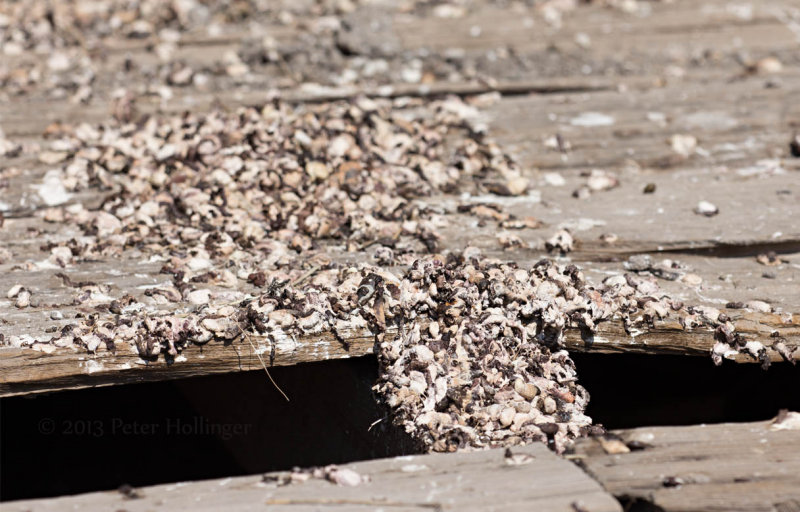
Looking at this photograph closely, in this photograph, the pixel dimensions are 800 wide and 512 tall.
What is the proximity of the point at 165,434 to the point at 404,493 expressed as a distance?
1.74 m

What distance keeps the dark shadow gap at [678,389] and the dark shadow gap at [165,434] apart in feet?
3.04

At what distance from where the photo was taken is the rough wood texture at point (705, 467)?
147cm

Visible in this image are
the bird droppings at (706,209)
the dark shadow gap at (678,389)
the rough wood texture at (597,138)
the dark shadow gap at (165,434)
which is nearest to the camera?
the rough wood texture at (597,138)

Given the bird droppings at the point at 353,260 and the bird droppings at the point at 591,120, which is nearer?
the bird droppings at the point at 353,260

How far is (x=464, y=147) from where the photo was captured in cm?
270

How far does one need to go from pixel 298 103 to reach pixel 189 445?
135cm

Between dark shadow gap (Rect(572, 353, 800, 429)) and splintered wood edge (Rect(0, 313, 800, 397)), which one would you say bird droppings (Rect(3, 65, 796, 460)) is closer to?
splintered wood edge (Rect(0, 313, 800, 397))

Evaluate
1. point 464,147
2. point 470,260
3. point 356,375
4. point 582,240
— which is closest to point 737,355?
point 582,240

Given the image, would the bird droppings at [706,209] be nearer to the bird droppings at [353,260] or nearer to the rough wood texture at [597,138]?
the rough wood texture at [597,138]

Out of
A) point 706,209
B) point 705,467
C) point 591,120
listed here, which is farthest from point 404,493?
point 591,120

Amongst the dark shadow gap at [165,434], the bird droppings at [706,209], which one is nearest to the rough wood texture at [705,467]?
the bird droppings at [706,209]

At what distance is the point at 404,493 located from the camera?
1.42m

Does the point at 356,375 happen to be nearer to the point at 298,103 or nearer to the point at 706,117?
the point at 298,103

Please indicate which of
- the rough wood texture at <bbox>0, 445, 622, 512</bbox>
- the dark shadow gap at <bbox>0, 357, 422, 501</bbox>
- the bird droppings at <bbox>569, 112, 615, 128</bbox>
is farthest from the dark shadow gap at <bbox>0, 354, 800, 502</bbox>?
the rough wood texture at <bbox>0, 445, 622, 512</bbox>
